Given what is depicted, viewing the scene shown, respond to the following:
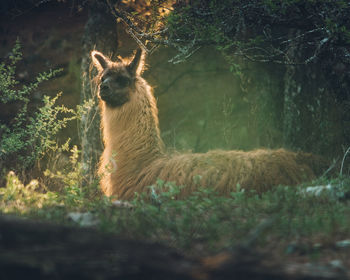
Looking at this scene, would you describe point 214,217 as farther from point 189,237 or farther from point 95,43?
point 95,43

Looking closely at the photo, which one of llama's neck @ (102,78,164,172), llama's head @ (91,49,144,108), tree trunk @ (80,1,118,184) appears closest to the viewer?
llama's neck @ (102,78,164,172)

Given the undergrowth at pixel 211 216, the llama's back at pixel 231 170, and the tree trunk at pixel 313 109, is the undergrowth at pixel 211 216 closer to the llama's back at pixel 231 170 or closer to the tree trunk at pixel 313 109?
the llama's back at pixel 231 170

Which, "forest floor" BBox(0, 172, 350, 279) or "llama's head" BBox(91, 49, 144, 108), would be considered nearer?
"forest floor" BBox(0, 172, 350, 279)

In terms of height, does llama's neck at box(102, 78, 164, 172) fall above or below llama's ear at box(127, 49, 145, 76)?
below

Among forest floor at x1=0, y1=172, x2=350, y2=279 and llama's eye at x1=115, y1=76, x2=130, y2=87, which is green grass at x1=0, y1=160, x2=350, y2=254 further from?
llama's eye at x1=115, y1=76, x2=130, y2=87

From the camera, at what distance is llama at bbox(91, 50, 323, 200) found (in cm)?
441

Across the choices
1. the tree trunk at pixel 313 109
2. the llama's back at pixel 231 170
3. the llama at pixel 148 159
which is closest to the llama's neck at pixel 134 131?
the llama at pixel 148 159

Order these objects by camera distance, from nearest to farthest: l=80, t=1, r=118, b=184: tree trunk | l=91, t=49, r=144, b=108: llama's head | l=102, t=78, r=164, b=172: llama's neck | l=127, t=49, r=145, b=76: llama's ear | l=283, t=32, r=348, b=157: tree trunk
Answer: l=102, t=78, r=164, b=172: llama's neck → l=91, t=49, r=144, b=108: llama's head → l=127, t=49, r=145, b=76: llama's ear → l=283, t=32, r=348, b=157: tree trunk → l=80, t=1, r=118, b=184: tree trunk

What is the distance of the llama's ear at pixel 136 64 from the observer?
566cm

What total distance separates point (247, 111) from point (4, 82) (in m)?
5.20

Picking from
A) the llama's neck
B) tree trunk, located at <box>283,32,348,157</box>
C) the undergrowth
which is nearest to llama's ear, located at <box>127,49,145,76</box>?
the llama's neck

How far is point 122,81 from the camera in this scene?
550cm

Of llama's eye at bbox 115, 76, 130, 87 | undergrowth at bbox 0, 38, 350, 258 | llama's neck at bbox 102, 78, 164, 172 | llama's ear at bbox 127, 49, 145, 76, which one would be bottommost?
undergrowth at bbox 0, 38, 350, 258

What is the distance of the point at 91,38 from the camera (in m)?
7.68
